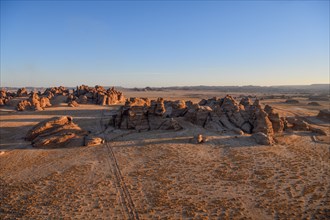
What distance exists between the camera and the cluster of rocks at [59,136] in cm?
2146

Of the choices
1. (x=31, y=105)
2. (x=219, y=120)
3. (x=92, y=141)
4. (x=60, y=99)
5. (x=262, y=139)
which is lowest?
(x=262, y=139)

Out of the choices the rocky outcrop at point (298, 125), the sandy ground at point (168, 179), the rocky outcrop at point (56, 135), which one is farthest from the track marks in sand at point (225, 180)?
the rocky outcrop at point (298, 125)

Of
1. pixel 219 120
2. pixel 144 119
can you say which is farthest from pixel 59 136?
pixel 219 120

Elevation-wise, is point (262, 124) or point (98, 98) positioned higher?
point (98, 98)

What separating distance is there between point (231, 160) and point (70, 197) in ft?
35.1

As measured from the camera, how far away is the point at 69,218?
1098 centimetres

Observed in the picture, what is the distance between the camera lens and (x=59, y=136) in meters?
22.0

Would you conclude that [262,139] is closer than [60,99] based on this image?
Yes

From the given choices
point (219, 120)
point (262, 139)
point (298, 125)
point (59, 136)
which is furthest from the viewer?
point (298, 125)

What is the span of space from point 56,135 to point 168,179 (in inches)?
485

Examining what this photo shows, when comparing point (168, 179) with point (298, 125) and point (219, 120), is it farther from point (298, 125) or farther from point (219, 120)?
point (298, 125)

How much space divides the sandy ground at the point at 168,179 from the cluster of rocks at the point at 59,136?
0.94 meters

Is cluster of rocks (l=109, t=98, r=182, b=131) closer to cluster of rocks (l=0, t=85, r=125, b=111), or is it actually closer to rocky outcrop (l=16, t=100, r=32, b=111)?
cluster of rocks (l=0, t=85, r=125, b=111)

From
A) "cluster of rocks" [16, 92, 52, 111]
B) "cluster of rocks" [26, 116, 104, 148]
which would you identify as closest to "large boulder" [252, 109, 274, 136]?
"cluster of rocks" [26, 116, 104, 148]
